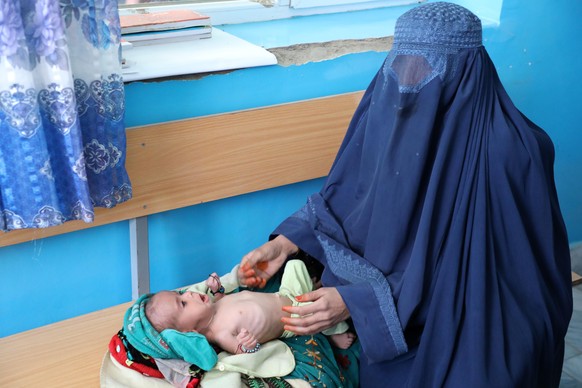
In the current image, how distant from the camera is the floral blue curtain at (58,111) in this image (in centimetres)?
166

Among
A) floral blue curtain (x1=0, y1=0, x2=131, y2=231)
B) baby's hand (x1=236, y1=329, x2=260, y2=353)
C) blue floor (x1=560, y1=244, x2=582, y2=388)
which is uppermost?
floral blue curtain (x1=0, y1=0, x2=131, y2=231)

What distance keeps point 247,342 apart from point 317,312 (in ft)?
0.68

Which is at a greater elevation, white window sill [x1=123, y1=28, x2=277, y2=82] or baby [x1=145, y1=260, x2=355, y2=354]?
white window sill [x1=123, y1=28, x2=277, y2=82]

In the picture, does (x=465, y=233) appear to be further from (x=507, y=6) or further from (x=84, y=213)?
(x=507, y=6)

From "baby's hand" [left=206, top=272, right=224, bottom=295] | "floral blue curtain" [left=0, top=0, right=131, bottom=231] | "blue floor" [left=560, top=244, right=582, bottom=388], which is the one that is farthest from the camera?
"blue floor" [left=560, top=244, right=582, bottom=388]

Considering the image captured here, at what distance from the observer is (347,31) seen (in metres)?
2.73

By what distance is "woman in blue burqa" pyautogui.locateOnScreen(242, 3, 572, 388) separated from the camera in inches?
67.1

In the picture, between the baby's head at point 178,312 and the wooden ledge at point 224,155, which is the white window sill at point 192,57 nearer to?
the wooden ledge at point 224,155

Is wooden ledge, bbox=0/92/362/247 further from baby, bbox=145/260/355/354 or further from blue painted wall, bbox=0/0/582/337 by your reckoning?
baby, bbox=145/260/355/354

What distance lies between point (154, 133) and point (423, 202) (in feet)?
2.99

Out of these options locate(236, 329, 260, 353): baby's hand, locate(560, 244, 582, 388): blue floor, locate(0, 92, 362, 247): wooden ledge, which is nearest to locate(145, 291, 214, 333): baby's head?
locate(236, 329, 260, 353): baby's hand

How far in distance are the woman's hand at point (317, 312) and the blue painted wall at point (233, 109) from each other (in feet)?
2.66

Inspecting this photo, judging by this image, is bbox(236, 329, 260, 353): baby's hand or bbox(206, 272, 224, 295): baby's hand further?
bbox(206, 272, 224, 295): baby's hand

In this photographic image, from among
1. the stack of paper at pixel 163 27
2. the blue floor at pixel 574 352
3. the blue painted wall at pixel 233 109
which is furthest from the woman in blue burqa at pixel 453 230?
the blue floor at pixel 574 352
